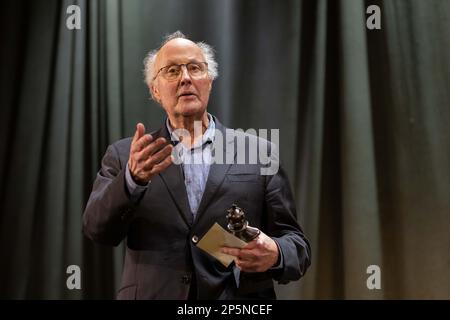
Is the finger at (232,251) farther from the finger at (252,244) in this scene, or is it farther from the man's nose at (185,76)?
the man's nose at (185,76)

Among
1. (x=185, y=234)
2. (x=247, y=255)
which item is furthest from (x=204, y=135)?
(x=247, y=255)

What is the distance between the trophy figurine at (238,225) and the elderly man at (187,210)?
0.03 metres

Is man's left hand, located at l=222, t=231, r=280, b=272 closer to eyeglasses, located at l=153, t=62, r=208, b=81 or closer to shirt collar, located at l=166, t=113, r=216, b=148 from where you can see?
shirt collar, located at l=166, t=113, r=216, b=148

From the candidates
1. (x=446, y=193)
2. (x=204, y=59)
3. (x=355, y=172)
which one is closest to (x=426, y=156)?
(x=446, y=193)

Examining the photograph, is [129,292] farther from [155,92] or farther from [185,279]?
[155,92]

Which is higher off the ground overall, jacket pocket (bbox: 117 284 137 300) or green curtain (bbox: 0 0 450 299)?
green curtain (bbox: 0 0 450 299)

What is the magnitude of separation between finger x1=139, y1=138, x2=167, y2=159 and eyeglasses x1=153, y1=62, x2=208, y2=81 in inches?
16.1

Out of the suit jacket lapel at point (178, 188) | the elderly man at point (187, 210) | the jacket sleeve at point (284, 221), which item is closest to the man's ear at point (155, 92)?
the elderly man at point (187, 210)

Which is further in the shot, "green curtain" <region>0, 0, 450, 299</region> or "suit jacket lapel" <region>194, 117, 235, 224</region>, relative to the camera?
"green curtain" <region>0, 0, 450, 299</region>

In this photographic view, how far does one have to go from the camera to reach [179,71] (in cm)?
153

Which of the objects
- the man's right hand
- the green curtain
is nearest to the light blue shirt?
the man's right hand

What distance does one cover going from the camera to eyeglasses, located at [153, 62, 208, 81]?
5.01ft

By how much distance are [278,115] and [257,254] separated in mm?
809

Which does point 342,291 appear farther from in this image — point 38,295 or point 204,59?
point 38,295
